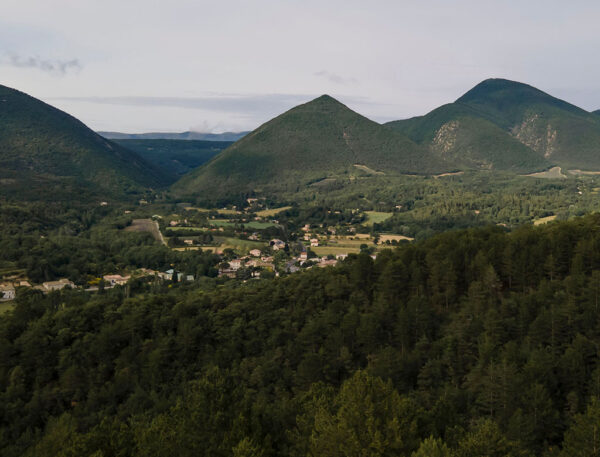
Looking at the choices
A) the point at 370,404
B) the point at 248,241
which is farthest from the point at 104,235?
the point at 370,404

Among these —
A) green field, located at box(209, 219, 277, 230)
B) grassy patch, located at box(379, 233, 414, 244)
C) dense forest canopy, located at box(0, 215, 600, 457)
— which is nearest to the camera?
dense forest canopy, located at box(0, 215, 600, 457)

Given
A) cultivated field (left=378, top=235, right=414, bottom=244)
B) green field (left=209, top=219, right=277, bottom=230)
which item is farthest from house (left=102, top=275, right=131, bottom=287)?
cultivated field (left=378, top=235, right=414, bottom=244)

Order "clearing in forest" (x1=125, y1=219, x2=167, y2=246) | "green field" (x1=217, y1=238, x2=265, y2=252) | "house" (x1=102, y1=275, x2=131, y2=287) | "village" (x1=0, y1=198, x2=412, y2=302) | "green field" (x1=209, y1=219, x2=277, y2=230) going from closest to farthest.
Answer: "house" (x1=102, y1=275, x2=131, y2=287)
"village" (x1=0, y1=198, x2=412, y2=302)
"green field" (x1=217, y1=238, x2=265, y2=252)
"clearing in forest" (x1=125, y1=219, x2=167, y2=246)
"green field" (x1=209, y1=219, x2=277, y2=230)

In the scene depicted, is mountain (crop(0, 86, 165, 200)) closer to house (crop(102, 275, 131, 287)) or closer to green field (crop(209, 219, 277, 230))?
green field (crop(209, 219, 277, 230))

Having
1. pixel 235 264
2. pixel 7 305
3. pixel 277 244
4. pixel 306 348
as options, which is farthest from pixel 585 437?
pixel 277 244

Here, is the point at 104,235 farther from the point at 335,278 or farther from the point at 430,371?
the point at 430,371

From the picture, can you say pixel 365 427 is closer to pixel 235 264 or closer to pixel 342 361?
pixel 342 361
